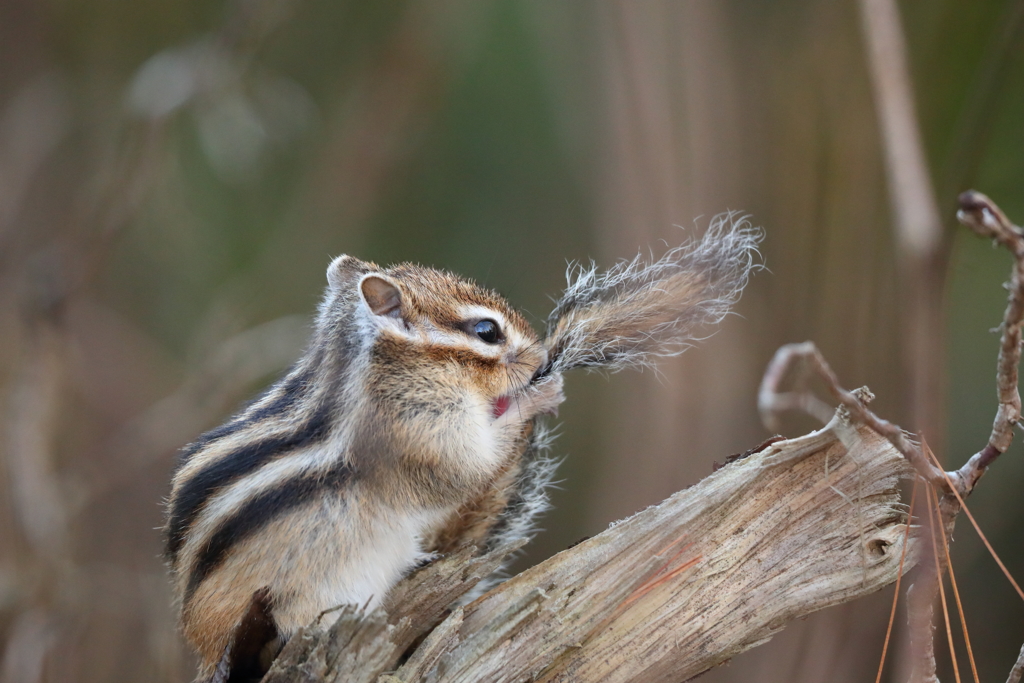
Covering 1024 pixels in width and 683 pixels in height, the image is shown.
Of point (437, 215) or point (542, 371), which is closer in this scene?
point (542, 371)

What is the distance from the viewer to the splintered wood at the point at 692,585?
1675 millimetres

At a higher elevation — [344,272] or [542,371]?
[344,272]

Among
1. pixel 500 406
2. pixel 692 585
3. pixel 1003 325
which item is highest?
pixel 1003 325

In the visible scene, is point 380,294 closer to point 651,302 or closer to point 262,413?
point 262,413

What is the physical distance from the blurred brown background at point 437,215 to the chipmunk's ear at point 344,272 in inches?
38.9

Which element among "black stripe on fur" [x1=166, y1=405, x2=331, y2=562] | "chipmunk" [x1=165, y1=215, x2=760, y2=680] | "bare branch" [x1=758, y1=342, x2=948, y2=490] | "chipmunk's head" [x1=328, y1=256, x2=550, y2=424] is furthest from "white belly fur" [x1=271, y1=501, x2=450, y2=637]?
"bare branch" [x1=758, y1=342, x2=948, y2=490]

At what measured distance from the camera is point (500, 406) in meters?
2.32

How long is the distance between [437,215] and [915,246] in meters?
4.75

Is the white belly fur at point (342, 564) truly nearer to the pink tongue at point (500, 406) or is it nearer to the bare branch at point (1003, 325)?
the pink tongue at point (500, 406)

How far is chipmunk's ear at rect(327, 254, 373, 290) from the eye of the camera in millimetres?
2422

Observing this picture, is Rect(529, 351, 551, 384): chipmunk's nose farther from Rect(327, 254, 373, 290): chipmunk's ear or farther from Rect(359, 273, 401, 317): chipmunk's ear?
Rect(327, 254, 373, 290): chipmunk's ear

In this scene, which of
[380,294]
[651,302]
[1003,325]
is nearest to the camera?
[1003,325]

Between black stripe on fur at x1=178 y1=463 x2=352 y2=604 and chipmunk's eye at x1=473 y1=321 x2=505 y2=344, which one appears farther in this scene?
chipmunk's eye at x1=473 y1=321 x2=505 y2=344

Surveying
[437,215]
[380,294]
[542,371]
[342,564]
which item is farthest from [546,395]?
[437,215]
